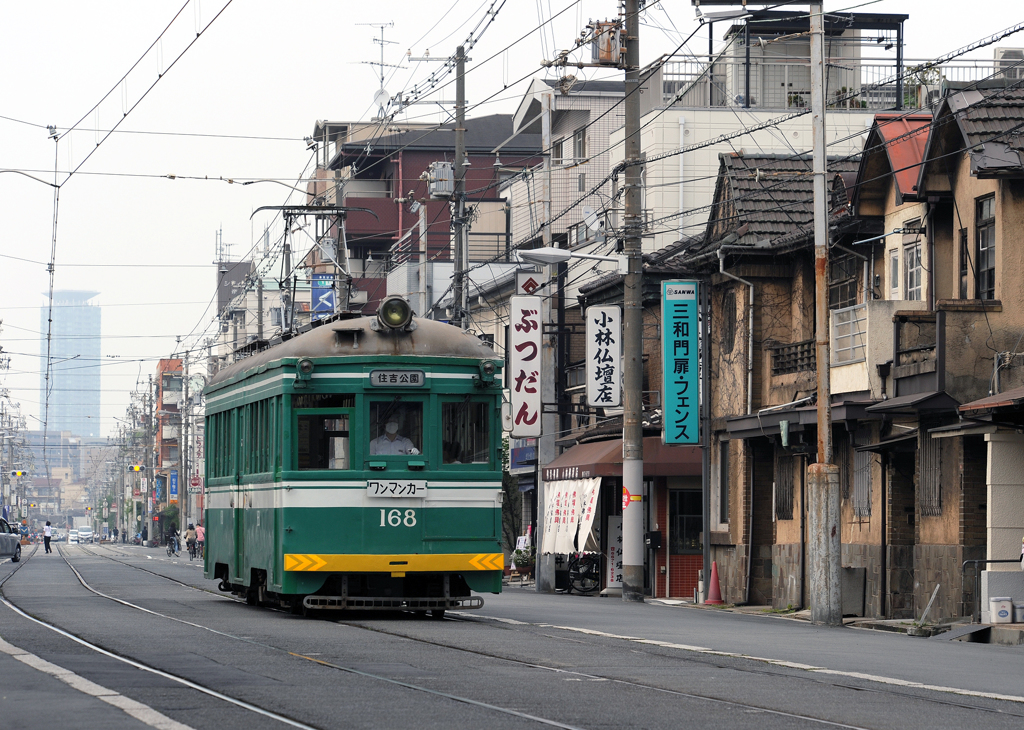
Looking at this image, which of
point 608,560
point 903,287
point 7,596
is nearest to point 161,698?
point 7,596

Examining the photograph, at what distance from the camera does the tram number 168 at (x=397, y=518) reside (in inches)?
704

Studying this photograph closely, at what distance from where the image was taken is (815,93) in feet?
72.4

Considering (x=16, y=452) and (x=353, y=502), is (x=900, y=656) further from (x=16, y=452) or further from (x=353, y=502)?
(x=16, y=452)

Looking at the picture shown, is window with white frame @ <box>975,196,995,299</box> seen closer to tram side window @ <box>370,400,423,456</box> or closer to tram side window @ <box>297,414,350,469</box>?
tram side window @ <box>370,400,423,456</box>

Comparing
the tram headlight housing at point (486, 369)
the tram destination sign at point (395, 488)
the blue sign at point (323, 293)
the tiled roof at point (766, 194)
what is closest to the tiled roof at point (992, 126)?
the tiled roof at point (766, 194)

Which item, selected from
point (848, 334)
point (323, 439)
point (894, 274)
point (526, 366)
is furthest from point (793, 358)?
point (323, 439)

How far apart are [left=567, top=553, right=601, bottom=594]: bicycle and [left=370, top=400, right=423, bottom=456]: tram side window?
17750 mm

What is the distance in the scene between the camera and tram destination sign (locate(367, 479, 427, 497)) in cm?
1786

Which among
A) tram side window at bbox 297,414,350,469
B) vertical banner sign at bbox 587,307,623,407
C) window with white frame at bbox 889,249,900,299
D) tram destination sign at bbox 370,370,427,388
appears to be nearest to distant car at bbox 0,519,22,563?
vertical banner sign at bbox 587,307,623,407

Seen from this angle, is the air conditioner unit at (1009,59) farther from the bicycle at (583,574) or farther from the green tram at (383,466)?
the green tram at (383,466)

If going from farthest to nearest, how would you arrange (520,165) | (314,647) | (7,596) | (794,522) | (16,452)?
(16,452) < (520,165) < (794,522) < (7,596) < (314,647)

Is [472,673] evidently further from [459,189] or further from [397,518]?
[459,189]

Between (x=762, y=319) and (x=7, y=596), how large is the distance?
14180mm

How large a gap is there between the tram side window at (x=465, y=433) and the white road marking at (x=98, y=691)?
6.09 meters
